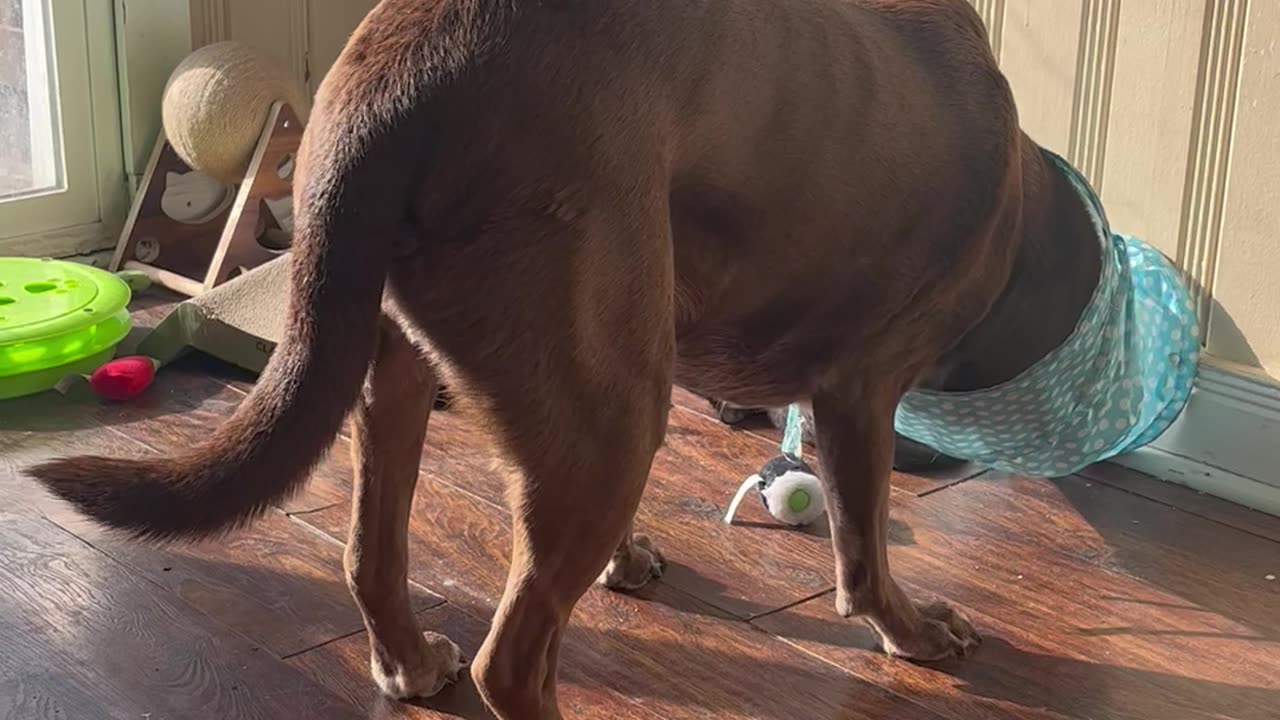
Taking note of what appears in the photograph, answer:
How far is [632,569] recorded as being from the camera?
1.97 m

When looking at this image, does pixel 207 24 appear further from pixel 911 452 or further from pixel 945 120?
pixel 945 120

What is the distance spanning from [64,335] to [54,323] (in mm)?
25

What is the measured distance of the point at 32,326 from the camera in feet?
8.32

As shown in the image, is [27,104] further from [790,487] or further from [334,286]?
[334,286]

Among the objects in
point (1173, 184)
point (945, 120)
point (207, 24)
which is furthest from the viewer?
point (207, 24)

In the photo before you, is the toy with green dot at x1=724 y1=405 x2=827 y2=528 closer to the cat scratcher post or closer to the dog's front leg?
the dog's front leg

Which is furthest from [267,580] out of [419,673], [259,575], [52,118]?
[52,118]

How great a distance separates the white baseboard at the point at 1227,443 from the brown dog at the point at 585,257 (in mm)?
744

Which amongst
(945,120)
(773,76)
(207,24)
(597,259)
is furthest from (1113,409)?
(207,24)

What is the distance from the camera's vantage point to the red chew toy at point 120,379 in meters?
2.57

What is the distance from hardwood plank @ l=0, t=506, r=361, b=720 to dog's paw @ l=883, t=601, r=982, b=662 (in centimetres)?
65

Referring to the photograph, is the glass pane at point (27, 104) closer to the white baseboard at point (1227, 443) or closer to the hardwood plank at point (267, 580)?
the hardwood plank at point (267, 580)

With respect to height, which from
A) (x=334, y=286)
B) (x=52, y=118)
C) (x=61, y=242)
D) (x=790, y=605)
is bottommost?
(x=790, y=605)

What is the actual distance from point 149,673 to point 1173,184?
163 centimetres
